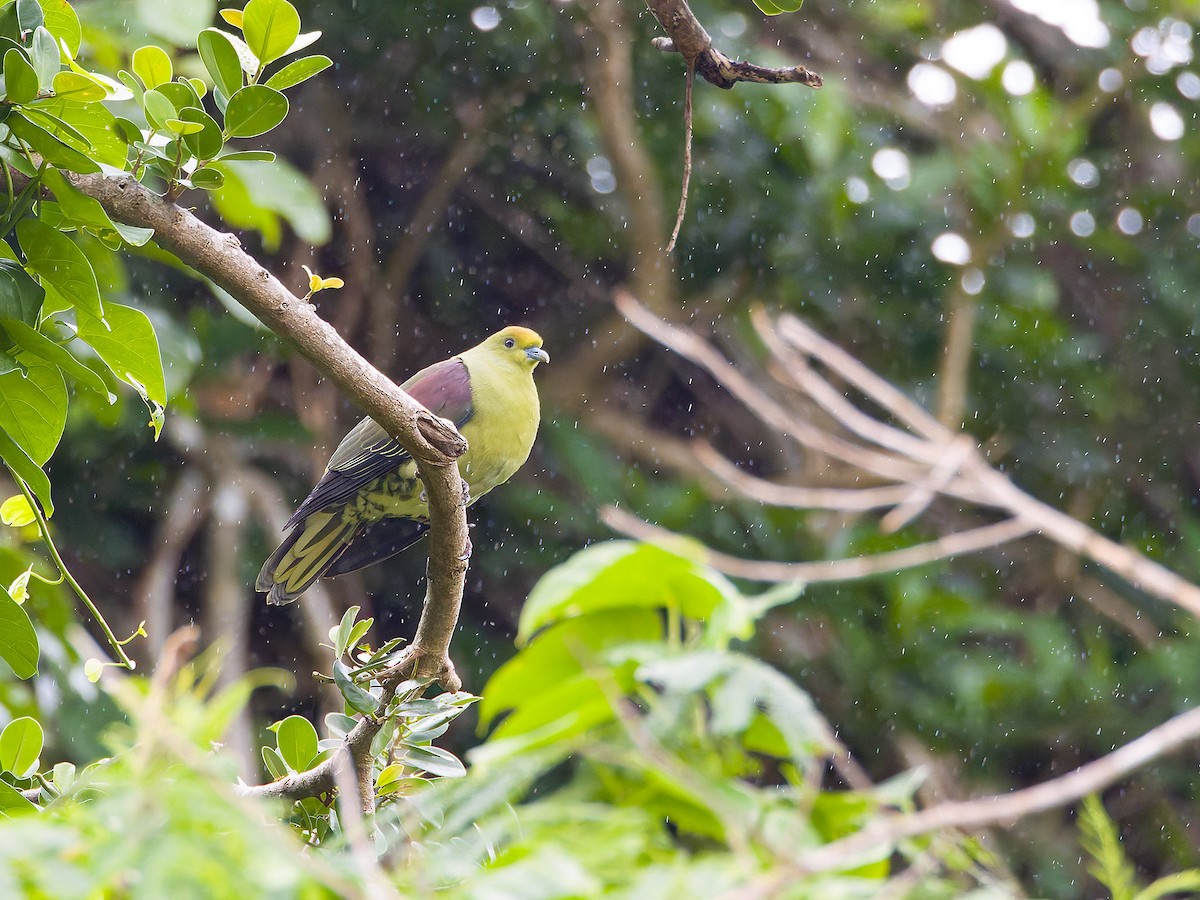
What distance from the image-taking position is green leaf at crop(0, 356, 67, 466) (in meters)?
1.07

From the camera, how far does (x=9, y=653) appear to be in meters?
1.08

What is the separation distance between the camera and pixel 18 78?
0.98 meters

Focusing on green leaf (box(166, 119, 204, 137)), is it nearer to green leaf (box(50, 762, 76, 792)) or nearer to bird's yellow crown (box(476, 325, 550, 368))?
green leaf (box(50, 762, 76, 792))

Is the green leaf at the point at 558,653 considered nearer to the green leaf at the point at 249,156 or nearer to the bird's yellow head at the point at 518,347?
the green leaf at the point at 249,156

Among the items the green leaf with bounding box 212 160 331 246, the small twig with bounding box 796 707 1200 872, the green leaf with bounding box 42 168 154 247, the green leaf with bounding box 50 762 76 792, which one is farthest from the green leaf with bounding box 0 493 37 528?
the green leaf with bounding box 212 160 331 246

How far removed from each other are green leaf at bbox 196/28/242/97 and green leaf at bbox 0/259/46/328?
24 centimetres

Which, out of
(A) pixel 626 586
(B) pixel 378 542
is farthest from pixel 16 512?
(B) pixel 378 542

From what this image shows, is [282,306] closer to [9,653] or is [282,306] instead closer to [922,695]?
[9,653]

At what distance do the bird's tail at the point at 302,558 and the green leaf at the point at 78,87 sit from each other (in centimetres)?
134

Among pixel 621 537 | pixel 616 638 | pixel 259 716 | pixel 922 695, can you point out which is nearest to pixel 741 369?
pixel 621 537

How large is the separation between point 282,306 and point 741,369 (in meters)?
2.96

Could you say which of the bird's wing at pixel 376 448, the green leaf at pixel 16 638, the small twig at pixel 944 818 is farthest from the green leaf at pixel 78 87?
the bird's wing at pixel 376 448

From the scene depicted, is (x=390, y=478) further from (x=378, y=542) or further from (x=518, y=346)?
(x=518, y=346)

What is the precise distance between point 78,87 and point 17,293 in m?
0.18
